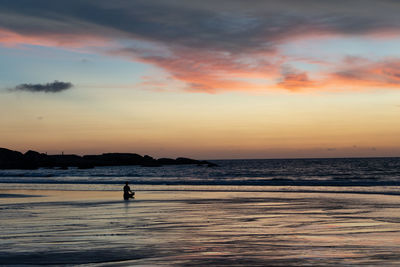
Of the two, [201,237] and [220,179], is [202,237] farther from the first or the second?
[220,179]

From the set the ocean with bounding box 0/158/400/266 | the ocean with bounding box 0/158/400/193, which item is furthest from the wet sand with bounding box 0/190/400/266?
the ocean with bounding box 0/158/400/193

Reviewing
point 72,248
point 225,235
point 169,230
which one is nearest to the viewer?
point 72,248

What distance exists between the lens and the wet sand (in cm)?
1336

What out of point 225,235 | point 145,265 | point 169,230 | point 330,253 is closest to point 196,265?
point 145,265

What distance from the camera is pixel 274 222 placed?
21.7 metres

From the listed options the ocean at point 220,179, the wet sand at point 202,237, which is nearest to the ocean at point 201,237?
the wet sand at point 202,237

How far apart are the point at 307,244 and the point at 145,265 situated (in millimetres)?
5982

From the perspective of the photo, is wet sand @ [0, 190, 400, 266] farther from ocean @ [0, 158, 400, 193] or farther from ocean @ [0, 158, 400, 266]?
ocean @ [0, 158, 400, 193]

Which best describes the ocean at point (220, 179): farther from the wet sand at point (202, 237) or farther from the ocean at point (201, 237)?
the wet sand at point (202, 237)

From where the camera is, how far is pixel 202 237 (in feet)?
56.7

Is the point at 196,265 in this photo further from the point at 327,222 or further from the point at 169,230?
the point at 327,222

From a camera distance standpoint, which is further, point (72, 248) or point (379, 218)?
point (379, 218)

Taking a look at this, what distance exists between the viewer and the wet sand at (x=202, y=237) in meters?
13.4

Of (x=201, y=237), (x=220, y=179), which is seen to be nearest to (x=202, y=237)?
(x=201, y=237)
